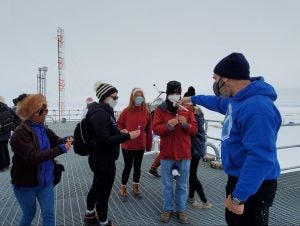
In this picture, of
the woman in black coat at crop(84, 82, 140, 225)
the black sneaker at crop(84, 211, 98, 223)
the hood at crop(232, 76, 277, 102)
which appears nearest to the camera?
the hood at crop(232, 76, 277, 102)

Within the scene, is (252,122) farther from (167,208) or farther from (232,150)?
(167,208)

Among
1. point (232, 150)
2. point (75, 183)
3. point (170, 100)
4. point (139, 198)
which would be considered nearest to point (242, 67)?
point (232, 150)

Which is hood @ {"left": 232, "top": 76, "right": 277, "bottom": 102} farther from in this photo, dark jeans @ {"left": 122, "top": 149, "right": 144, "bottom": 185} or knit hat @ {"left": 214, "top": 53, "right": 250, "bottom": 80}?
dark jeans @ {"left": 122, "top": 149, "right": 144, "bottom": 185}

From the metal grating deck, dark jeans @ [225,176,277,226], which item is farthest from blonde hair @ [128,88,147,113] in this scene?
dark jeans @ [225,176,277,226]

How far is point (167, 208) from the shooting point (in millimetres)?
3789

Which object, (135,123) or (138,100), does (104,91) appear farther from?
(135,123)

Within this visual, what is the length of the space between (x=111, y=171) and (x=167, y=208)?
3.15 ft

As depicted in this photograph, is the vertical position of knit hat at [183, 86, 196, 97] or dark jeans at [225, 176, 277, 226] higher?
knit hat at [183, 86, 196, 97]

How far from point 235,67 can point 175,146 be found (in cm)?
193

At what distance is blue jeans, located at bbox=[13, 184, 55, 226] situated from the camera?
8.72 feet

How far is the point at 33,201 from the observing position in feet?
8.84

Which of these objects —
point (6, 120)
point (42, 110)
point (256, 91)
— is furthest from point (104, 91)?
point (6, 120)

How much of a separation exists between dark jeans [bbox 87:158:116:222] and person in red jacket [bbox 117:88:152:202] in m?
0.99

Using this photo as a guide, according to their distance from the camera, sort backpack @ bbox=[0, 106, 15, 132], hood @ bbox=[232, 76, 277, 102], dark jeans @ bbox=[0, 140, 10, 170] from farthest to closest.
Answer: dark jeans @ bbox=[0, 140, 10, 170] < backpack @ bbox=[0, 106, 15, 132] < hood @ bbox=[232, 76, 277, 102]
